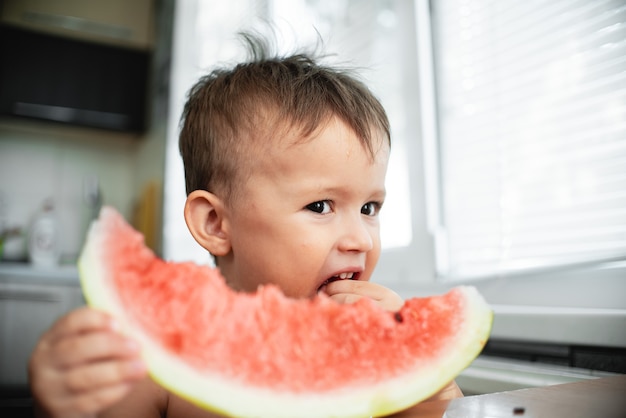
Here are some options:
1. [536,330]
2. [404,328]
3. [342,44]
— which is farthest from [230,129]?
[342,44]

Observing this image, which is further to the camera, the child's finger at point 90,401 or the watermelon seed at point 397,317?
the watermelon seed at point 397,317

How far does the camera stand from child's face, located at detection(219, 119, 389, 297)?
758 mm

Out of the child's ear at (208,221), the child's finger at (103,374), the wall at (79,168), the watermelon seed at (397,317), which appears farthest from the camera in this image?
the wall at (79,168)

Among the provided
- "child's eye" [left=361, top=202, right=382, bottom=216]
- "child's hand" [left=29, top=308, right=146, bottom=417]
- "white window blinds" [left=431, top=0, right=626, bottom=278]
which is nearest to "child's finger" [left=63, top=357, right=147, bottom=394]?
"child's hand" [left=29, top=308, right=146, bottom=417]

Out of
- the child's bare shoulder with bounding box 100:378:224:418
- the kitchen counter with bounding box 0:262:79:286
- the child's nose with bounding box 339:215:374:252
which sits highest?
the child's nose with bounding box 339:215:374:252

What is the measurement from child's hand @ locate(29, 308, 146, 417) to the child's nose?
397 millimetres

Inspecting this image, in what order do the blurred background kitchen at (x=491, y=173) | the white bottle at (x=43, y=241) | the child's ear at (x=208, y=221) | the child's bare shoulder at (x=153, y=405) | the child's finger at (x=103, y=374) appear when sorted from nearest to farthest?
the child's finger at (x=103, y=374) → the child's bare shoulder at (x=153, y=405) → the child's ear at (x=208, y=221) → the blurred background kitchen at (x=491, y=173) → the white bottle at (x=43, y=241)

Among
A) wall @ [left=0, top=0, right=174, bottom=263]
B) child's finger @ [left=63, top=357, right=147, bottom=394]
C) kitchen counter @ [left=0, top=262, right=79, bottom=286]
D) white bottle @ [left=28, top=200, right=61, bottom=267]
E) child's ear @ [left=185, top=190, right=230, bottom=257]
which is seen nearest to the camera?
child's finger @ [left=63, top=357, right=147, bottom=394]

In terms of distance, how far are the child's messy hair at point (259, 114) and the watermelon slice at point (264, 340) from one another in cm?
31

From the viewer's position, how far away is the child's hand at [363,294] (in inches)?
25.9

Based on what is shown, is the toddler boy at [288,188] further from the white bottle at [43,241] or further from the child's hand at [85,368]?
the white bottle at [43,241]

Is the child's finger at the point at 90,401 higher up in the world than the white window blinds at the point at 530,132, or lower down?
lower down

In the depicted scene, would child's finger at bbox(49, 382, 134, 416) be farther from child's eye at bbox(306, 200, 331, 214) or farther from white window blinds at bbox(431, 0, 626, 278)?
white window blinds at bbox(431, 0, 626, 278)

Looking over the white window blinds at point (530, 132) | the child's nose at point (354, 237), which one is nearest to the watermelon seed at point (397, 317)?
the child's nose at point (354, 237)
